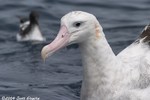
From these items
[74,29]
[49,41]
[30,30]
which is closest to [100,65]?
[74,29]

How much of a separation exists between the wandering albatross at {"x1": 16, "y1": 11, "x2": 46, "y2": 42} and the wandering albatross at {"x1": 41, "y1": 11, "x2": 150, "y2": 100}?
5205 millimetres

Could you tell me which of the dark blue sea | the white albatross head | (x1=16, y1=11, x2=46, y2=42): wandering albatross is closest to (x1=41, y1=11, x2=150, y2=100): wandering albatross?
the white albatross head

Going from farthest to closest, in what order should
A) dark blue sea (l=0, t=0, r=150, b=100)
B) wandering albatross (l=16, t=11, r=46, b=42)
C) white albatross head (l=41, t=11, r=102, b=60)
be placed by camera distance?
wandering albatross (l=16, t=11, r=46, b=42), dark blue sea (l=0, t=0, r=150, b=100), white albatross head (l=41, t=11, r=102, b=60)

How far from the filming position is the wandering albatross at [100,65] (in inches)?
251

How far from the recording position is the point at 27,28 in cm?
1356

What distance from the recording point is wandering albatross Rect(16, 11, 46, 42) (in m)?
11.9

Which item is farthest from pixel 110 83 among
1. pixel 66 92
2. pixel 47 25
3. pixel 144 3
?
pixel 144 3

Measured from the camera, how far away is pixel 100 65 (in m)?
6.61

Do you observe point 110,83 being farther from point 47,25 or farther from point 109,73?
point 47,25

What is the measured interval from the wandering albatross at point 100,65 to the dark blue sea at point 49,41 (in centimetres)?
150

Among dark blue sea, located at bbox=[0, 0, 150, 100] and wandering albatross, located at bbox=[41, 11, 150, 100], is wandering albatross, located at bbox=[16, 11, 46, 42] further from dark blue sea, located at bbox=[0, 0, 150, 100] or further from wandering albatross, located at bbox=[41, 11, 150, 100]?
wandering albatross, located at bbox=[41, 11, 150, 100]

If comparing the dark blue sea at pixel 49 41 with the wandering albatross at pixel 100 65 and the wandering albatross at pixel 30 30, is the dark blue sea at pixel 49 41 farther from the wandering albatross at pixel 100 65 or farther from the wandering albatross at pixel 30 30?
the wandering albatross at pixel 100 65

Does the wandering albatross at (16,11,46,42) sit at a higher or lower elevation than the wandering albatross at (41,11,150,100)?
higher

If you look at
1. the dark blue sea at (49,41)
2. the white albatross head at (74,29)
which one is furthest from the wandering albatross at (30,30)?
the white albatross head at (74,29)
